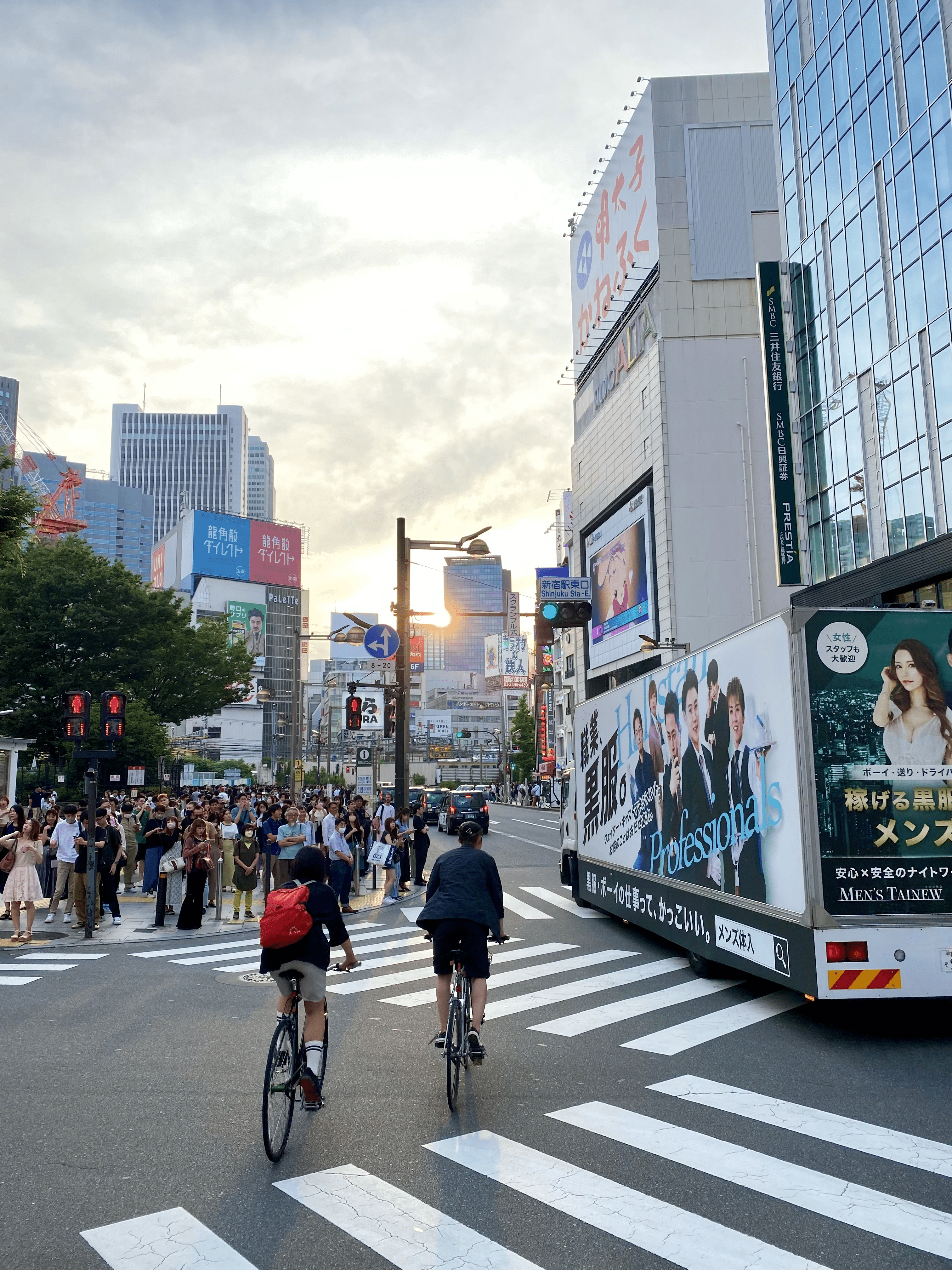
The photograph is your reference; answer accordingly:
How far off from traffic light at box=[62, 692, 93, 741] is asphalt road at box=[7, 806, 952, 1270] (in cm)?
525

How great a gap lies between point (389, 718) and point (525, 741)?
8084 cm

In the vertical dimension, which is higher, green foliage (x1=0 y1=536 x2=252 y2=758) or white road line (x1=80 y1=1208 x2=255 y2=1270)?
green foliage (x1=0 y1=536 x2=252 y2=758)

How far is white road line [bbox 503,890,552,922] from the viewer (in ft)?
55.4

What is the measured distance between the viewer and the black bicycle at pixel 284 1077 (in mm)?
5527

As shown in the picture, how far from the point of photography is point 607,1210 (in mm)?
4906

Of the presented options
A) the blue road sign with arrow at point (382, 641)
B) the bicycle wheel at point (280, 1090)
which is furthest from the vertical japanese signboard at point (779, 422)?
the bicycle wheel at point (280, 1090)

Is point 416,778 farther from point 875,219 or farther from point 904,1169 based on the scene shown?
point 904,1169

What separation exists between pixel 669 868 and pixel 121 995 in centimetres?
640

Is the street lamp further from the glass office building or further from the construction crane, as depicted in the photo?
the construction crane

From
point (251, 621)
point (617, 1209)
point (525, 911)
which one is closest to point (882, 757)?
point (617, 1209)

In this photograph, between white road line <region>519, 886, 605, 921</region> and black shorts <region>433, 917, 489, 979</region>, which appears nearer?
black shorts <region>433, 917, 489, 979</region>

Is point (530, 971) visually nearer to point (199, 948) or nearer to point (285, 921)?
point (199, 948)

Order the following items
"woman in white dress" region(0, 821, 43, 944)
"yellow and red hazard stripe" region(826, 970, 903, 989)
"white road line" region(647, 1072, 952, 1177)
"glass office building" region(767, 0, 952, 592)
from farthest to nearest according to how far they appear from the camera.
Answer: "glass office building" region(767, 0, 952, 592) → "woman in white dress" region(0, 821, 43, 944) → "yellow and red hazard stripe" region(826, 970, 903, 989) → "white road line" region(647, 1072, 952, 1177)

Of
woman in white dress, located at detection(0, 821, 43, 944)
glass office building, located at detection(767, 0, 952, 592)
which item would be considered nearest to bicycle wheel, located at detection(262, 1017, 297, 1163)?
woman in white dress, located at detection(0, 821, 43, 944)
